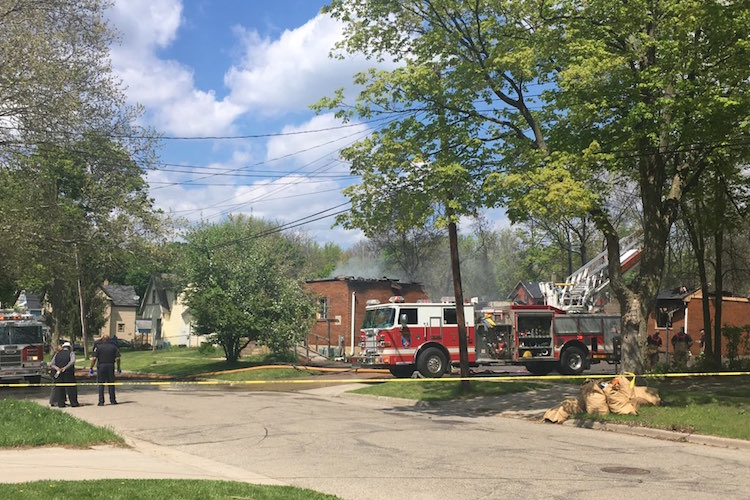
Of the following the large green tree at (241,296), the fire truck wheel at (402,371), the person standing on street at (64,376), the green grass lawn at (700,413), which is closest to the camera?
the green grass lawn at (700,413)

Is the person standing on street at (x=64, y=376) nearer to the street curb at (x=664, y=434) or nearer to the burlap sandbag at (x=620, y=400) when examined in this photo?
the street curb at (x=664, y=434)

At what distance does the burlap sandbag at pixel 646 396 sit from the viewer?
15656 mm

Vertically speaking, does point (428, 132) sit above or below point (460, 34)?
below

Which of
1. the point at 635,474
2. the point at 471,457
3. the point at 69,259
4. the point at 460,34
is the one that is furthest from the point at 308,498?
the point at 69,259

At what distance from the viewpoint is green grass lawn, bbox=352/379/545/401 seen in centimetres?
2072

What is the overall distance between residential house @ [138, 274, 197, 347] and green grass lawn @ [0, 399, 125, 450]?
46.8m

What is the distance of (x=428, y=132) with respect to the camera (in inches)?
688

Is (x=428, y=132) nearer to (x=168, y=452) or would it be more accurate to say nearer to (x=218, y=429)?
(x=218, y=429)

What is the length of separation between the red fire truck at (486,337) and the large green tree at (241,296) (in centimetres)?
697

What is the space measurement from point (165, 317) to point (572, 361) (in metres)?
47.5

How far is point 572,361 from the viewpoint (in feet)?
92.4

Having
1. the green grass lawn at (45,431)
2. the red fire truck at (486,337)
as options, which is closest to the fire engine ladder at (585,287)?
the red fire truck at (486,337)

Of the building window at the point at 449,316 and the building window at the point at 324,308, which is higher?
the building window at the point at 324,308

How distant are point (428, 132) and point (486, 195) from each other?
2035mm
